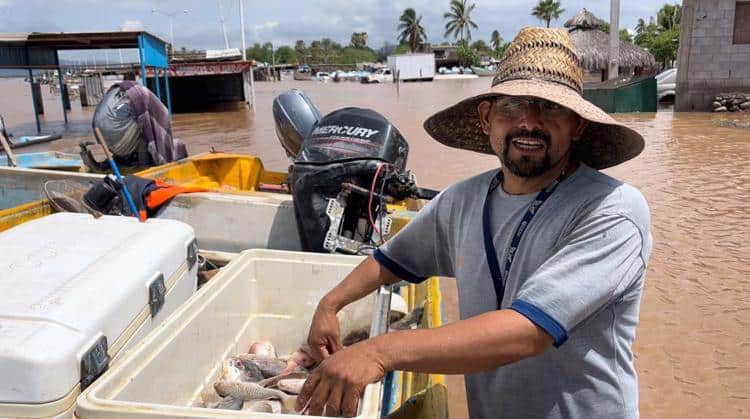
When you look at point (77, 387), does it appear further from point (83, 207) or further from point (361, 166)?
point (83, 207)

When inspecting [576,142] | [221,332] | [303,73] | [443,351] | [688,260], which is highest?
[303,73]

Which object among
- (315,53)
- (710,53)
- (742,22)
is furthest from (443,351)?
(315,53)

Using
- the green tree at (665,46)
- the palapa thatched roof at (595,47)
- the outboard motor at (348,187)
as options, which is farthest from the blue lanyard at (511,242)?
the green tree at (665,46)

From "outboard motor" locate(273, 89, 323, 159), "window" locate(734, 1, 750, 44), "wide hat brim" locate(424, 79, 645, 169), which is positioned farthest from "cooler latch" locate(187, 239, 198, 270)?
"window" locate(734, 1, 750, 44)

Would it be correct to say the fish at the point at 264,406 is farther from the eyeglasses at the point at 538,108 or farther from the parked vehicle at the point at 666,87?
the parked vehicle at the point at 666,87

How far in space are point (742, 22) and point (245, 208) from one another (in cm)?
1947

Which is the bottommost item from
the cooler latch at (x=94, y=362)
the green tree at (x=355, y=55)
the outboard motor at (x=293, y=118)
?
the cooler latch at (x=94, y=362)

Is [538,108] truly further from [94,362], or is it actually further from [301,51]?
[301,51]

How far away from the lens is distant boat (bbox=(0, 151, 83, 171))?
261 inches

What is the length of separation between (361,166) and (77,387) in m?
1.95

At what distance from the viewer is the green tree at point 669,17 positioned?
54562 mm

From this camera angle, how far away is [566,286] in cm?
114

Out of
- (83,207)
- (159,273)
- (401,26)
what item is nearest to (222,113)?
(83,207)

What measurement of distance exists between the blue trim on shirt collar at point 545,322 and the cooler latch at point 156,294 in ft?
4.80
